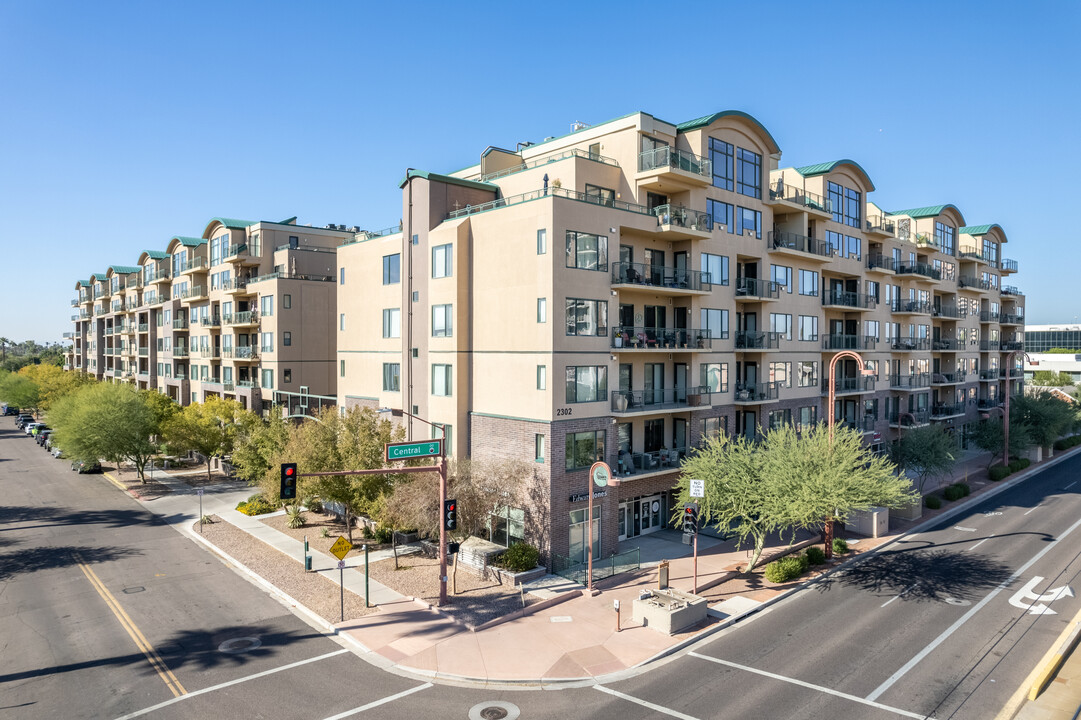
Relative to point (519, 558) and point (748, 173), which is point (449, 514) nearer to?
point (519, 558)

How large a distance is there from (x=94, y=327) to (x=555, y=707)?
4410 inches

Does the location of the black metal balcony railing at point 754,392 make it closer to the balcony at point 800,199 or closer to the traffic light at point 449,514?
the balcony at point 800,199

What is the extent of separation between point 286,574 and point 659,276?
2264 cm

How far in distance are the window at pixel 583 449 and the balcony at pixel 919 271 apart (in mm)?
35275

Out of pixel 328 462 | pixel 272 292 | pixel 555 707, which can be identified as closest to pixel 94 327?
pixel 272 292

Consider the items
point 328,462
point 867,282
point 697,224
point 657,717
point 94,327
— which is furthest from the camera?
point 94,327

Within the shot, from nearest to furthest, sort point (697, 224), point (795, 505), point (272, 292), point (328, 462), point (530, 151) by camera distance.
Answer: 1. point (795, 505)
2. point (328, 462)
3. point (697, 224)
4. point (530, 151)
5. point (272, 292)

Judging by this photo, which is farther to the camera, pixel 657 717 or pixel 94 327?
pixel 94 327

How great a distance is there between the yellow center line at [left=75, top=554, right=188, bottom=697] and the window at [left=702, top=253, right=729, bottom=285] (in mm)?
29939

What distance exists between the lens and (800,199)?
41531 mm

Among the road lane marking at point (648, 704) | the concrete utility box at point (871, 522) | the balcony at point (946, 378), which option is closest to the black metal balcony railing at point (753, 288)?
the concrete utility box at point (871, 522)

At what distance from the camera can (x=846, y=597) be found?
25766mm

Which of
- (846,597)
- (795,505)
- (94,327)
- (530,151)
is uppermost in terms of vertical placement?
(530,151)

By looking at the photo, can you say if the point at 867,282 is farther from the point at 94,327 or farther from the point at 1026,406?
the point at 94,327
